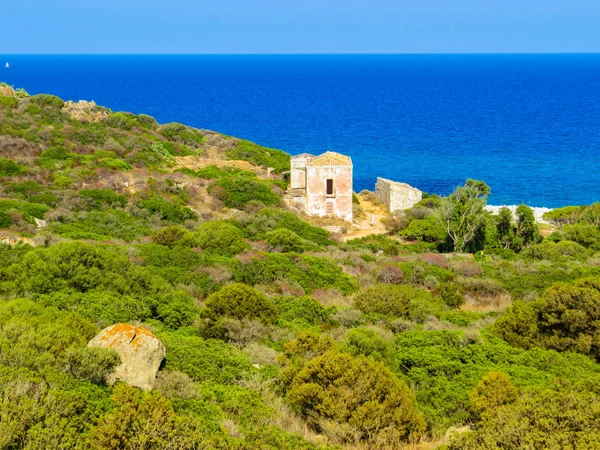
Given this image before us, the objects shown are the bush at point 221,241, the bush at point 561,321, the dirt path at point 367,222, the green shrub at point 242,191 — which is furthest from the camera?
the green shrub at point 242,191

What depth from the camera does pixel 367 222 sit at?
100 ft

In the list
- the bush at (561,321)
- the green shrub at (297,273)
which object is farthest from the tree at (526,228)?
the bush at (561,321)

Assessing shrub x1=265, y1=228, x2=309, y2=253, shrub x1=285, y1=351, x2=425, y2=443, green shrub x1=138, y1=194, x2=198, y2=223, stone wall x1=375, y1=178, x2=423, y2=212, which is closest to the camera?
shrub x1=285, y1=351, x2=425, y2=443

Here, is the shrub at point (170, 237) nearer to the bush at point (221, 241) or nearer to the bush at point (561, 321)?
the bush at point (221, 241)

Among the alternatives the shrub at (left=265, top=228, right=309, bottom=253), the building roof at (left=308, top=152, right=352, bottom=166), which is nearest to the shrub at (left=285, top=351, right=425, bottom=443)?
the shrub at (left=265, top=228, right=309, bottom=253)

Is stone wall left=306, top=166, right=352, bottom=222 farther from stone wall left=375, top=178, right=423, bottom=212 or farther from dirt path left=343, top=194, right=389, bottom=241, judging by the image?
stone wall left=375, top=178, right=423, bottom=212

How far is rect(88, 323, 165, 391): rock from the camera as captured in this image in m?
8.66

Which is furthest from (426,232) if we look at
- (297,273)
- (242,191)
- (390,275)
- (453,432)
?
(453,432)

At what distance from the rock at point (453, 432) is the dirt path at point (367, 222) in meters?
18.8

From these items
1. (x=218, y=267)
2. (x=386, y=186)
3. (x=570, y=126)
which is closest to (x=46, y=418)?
(x=218, y=267)

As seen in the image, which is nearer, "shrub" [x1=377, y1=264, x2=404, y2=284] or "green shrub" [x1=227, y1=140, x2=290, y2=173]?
"shrub" [x1=377, y1=264, x2=404, y2=284]

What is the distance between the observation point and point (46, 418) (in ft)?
22.3

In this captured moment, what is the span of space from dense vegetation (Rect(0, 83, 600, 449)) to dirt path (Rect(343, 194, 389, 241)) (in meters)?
1.91

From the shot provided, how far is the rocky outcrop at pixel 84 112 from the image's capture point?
128 ft
